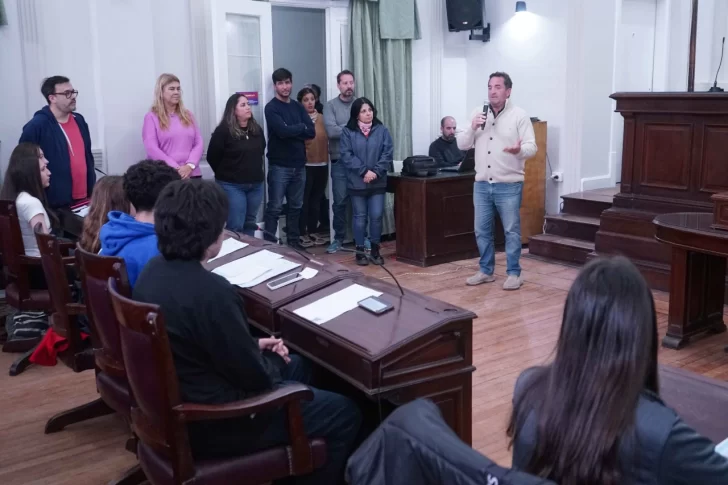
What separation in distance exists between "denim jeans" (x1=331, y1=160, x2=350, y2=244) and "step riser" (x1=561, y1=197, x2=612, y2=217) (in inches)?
77.7

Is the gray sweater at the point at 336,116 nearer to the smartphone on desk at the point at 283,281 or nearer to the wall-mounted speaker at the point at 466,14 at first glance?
the wall-mounted speaker at the point at 466,14

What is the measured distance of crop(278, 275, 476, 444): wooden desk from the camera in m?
2.19

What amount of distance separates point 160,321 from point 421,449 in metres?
0.88

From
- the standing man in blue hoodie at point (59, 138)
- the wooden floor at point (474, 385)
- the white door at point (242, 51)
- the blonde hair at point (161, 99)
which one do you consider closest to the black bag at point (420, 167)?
the wooden floor at point (474, 385)

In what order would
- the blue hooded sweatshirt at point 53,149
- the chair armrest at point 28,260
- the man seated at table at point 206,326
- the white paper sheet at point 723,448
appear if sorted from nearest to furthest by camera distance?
1. the white paper sheet at point 723,448
2. the man seated at table at point 206,326
3. the chair armrest at point 28,260
4. the blue hooded sweatshirt at point 53,149

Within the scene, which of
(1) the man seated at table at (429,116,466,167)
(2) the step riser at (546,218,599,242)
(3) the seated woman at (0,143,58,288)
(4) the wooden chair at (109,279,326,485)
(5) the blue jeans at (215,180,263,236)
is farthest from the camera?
(1) the man seated at table at (429,116,466,167)

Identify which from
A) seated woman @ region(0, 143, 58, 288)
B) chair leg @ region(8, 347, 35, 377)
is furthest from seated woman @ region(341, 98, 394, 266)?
chair leg @ region(8, 347, 35, 377)

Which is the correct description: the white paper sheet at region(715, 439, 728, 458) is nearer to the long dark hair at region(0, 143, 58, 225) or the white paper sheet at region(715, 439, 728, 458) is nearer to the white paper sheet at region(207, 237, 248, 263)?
the white paper sheet at region(207, 237, 248, 263)

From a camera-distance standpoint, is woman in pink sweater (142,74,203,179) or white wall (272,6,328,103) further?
white wall (272,6,328,103)

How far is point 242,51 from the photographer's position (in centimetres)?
614

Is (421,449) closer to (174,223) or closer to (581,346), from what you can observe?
(581,346)

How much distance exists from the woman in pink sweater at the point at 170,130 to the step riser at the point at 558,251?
294cm

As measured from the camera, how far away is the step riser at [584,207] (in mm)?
6373

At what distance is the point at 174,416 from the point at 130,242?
3.07 ft
